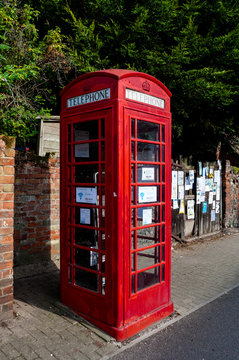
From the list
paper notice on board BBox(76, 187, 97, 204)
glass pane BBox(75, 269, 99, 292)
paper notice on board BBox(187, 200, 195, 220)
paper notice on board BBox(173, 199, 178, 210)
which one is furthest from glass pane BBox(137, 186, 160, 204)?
paper notice on board BBox(187, 200, 195, 220)

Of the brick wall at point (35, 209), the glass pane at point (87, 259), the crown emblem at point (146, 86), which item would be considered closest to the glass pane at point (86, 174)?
the glass pane at point (87, 259)

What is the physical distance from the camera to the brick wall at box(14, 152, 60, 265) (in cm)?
492

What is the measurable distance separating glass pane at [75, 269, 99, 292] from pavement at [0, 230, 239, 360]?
39 cm

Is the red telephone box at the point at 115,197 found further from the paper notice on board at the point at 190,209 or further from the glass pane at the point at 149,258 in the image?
the paper notice on board at the point at 190,209

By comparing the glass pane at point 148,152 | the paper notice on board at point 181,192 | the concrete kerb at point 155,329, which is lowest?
the concrete kerb at point 155,329

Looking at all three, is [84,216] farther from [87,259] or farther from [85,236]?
[87,259]

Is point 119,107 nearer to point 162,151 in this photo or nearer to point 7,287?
point 162,151

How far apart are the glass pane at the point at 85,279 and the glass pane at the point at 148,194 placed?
3.87ft

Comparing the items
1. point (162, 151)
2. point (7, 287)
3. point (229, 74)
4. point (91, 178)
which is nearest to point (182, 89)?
point (229, 74)

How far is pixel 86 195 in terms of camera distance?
3637 mm

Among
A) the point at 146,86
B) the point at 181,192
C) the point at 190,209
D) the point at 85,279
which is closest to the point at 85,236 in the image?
the point at 85,279

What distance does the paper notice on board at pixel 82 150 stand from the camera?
380 cm

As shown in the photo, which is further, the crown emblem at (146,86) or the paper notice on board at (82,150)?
the paper notice on board at (82,150)

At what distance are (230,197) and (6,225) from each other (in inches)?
323
